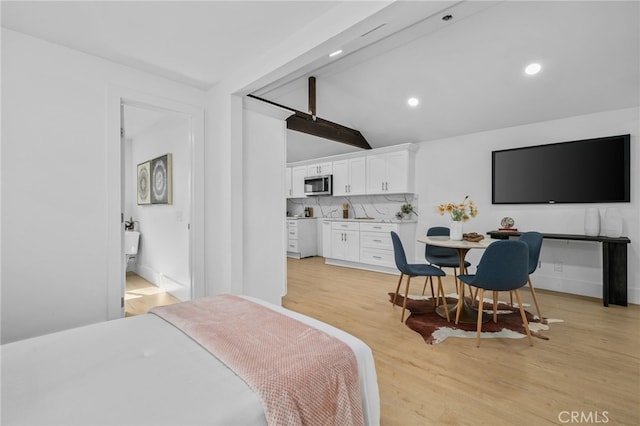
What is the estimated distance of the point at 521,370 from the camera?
214 cm

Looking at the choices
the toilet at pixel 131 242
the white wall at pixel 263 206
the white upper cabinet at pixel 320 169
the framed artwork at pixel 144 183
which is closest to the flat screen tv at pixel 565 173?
the white upper cabinet at pixel 320 169

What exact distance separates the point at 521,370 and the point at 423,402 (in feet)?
2.85

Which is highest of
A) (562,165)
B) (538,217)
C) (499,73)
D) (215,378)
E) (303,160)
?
(499,73)

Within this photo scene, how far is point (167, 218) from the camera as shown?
413 cm

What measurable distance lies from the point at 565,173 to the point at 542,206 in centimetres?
51

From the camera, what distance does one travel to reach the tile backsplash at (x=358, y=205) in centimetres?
586

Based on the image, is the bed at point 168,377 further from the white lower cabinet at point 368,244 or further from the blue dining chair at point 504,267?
the white lower cabinet at point 368,244

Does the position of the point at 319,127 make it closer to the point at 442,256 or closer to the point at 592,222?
the point at 442,256

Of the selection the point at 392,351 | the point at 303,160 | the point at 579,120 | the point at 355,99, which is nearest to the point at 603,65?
the point at 579,120

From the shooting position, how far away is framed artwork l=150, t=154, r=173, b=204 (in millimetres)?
3961

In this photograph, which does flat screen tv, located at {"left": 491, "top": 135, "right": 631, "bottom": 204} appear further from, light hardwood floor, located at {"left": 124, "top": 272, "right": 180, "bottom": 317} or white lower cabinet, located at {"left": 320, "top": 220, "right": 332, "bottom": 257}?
light hardwood floor, located at {"left": 124, "top": 272, "right": 180, "bottom": 317}

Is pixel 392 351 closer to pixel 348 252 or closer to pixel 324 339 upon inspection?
pixel 324 339

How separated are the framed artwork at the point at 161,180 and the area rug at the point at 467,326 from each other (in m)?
3.30

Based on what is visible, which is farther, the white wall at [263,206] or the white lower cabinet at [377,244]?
the white lower cabinet at [377,244]
